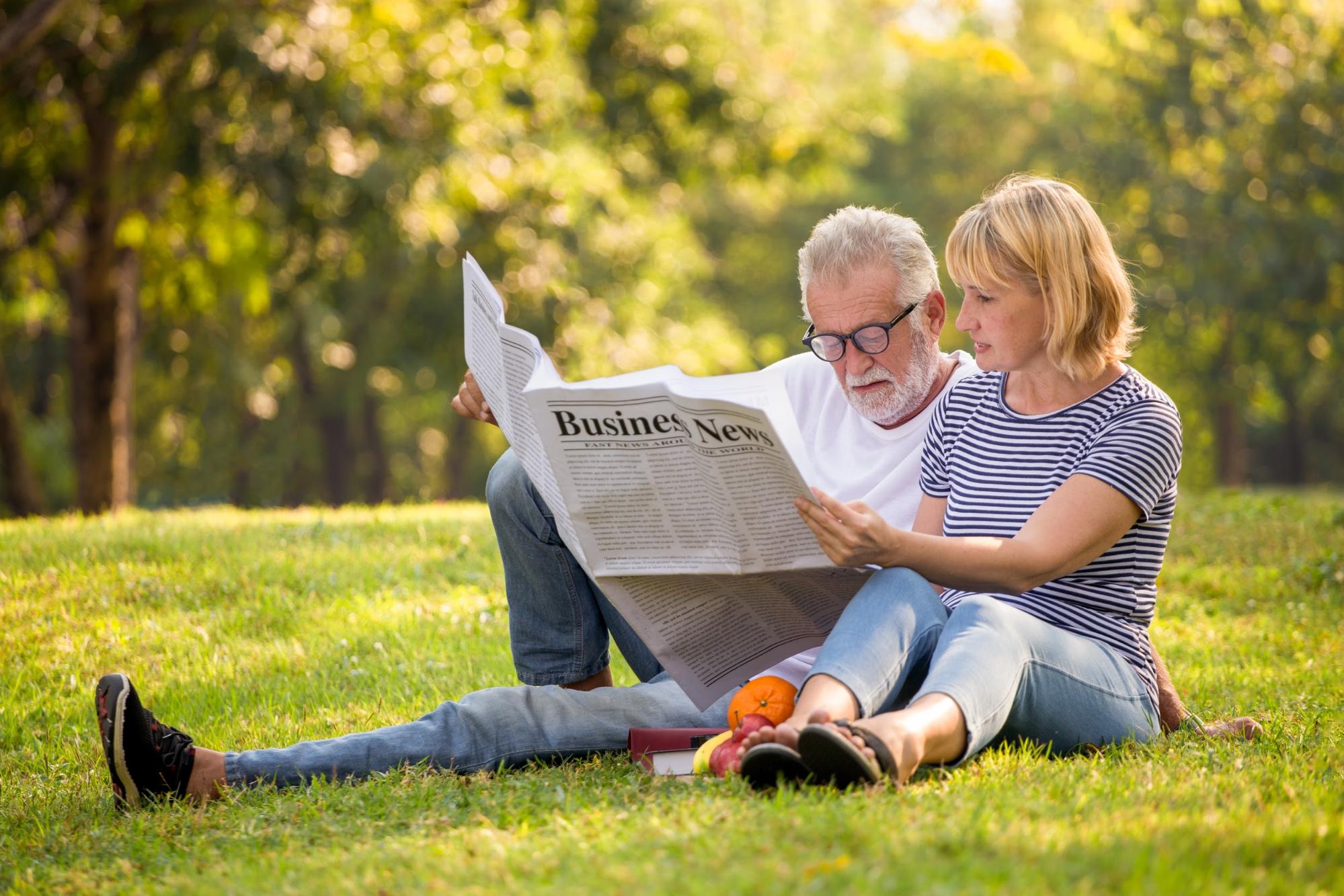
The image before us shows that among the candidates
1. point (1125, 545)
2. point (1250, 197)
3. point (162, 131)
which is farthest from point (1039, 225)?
point (1250, 197)

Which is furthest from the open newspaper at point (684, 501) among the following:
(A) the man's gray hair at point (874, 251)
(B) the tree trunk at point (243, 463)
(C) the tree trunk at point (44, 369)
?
(B) the tree trunk at point (243, 463)

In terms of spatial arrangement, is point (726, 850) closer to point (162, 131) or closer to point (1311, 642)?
point (1311, 642)

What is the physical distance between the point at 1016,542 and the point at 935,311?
3.05ft

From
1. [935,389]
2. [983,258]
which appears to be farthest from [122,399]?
[983,258]

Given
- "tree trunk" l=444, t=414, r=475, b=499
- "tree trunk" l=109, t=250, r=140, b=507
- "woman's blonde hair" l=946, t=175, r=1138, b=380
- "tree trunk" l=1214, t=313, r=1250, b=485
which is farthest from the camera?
"tree trunk" l=444, t=414, r=475, b=499

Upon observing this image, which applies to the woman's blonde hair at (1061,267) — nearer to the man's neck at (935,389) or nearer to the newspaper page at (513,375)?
the man's neck at (935,389)

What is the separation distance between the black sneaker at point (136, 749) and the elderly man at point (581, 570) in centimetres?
26

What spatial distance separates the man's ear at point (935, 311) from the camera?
349 cm

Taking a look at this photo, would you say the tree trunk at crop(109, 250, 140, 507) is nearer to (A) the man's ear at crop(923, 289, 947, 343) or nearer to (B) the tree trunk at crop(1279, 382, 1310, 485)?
(A) the man's ear at crop(923, 289, 947, 343)

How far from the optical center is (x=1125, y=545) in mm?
2996

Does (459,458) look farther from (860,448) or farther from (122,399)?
(860,448)

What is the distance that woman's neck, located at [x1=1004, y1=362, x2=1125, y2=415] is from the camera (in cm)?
307

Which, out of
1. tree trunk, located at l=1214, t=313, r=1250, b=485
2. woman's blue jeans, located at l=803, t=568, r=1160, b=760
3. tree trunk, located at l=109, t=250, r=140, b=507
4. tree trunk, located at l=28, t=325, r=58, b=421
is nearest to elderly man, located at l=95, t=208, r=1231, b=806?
woman's blue jeans, located at l=803, t=568, r=1160, b=760

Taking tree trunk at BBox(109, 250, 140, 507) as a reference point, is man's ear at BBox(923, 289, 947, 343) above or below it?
above
